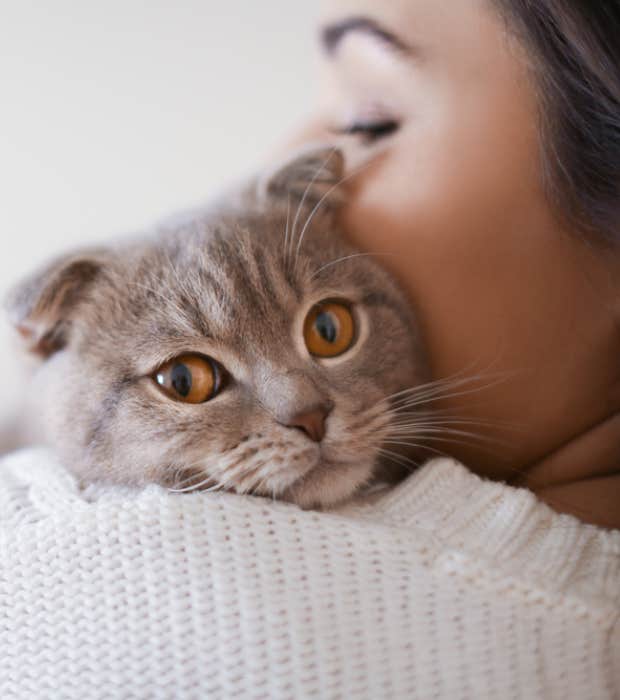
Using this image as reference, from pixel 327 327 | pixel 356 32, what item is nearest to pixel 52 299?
pixel 327 327

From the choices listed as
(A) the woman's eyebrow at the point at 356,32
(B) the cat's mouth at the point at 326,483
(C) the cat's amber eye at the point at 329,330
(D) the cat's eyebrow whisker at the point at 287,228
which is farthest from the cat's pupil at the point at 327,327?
(A) the woman's eyebrow at the point at 356,32

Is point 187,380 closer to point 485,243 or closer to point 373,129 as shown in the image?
point 485,243

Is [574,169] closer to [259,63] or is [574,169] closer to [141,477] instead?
[141,477]

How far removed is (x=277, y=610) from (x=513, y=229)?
0.67 m

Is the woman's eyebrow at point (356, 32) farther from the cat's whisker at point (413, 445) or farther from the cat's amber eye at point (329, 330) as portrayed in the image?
the cat's whisker at point (413, 445)

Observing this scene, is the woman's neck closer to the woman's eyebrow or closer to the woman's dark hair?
the woman's dark hair

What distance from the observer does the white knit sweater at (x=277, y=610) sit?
0.82 metres

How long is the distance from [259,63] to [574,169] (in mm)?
1656

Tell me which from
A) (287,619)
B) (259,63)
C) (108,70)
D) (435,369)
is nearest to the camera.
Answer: (287,619)

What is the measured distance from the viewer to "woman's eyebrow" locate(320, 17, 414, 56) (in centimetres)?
117

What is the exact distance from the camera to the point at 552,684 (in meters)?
0.86

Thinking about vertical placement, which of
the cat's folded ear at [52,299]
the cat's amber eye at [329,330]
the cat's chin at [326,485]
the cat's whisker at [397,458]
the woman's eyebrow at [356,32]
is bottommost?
the cat's whisker at [397,458]

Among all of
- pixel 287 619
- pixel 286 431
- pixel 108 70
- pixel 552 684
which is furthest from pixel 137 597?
pixel 108 70

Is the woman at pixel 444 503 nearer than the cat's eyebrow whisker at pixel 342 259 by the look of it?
Yes
